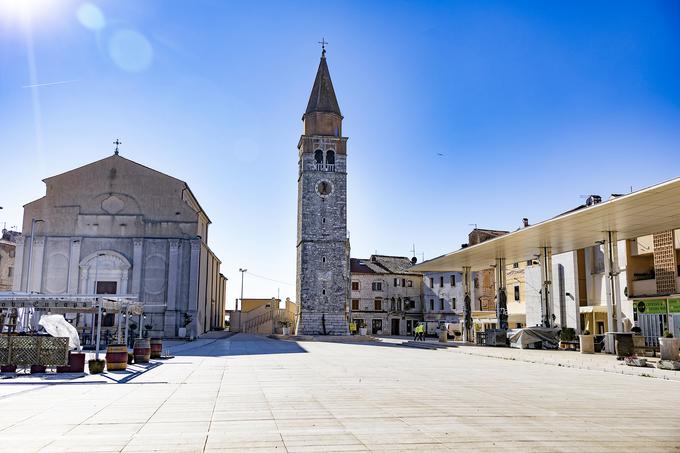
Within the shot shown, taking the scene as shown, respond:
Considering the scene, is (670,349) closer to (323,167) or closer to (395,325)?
(323,167)

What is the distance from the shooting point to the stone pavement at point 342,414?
299 inches

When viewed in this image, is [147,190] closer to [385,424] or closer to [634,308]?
[634,308]

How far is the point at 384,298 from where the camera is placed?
71.4 metres

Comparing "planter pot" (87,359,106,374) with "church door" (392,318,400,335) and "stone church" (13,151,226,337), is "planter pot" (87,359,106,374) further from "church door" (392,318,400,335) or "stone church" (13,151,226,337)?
"church door" (392,318,400,335)

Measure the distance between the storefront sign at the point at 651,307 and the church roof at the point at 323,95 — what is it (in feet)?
111

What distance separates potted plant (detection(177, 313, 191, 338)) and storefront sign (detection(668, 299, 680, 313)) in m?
32.4

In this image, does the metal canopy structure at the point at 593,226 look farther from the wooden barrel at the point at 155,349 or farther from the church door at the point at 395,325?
the church door at the point at 395,325

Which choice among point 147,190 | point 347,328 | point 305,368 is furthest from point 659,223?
point 147,190

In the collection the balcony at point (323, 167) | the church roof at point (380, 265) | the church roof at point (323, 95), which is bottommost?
the church roof at point (380, 265)

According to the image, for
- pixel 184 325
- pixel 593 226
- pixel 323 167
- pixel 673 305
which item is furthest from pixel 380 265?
pixel 593 226

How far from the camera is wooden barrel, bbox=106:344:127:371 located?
57.4 ft

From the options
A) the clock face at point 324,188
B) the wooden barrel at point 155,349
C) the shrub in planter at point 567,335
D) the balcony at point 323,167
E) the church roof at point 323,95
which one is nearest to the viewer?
the wooden barrel at point 155,349

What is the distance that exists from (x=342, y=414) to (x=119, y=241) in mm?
41217

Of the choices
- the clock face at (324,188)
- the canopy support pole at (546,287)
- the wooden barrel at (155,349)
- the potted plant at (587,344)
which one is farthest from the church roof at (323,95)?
the wooden barrel at (155,349)
